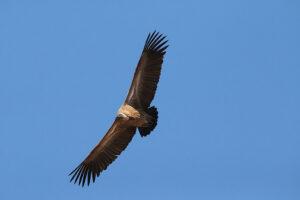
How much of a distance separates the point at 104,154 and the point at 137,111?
187cm

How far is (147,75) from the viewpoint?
15820 millimetres

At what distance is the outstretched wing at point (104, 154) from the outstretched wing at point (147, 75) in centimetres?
101

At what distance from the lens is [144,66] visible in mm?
15789

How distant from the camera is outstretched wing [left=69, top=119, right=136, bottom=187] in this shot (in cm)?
1644

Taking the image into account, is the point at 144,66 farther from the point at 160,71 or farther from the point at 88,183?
the point at 88,183

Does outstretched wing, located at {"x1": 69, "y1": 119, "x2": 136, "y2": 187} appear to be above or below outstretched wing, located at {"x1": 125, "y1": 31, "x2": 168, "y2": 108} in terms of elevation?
below

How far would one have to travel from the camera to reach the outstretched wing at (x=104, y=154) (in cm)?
1644

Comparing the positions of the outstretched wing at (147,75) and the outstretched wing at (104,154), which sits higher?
the outstretched wing at (147,75)

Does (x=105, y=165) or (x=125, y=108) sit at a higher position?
(x=125, y=108)

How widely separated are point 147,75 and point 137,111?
3.64 ft

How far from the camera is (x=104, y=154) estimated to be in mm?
16578

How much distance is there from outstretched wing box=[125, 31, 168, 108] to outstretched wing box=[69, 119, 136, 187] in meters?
1.01

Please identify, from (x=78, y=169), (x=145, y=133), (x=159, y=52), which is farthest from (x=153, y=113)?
(x=78, y=169)

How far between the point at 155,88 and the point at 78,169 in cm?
351
